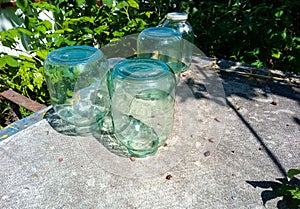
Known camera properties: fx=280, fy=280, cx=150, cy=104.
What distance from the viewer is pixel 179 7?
4402 mm

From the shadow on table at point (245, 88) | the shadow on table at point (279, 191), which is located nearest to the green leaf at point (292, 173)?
the shadow on table at point (279, 191)

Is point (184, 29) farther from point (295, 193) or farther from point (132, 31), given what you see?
point (295, 193)

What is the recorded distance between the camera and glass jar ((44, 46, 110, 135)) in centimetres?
221

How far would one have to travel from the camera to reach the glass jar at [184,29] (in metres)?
3.24

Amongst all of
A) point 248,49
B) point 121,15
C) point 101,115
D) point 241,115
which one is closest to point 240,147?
point 241,115

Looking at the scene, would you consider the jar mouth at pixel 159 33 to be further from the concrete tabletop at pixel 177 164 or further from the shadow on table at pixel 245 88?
the concrete tabletop at pixel 177 164

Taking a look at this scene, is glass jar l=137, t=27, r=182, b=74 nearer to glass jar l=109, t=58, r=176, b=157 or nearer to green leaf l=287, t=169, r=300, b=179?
glass jar l=109, t=58, r=176, b=157

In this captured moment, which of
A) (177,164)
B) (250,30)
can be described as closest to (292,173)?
(177,164)

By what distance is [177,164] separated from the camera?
206 cm

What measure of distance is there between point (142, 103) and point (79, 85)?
0.61 meters

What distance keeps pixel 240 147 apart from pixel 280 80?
126cm

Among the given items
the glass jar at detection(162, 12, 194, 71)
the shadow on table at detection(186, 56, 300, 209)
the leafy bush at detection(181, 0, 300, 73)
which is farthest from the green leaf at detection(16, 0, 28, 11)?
the leafy bush at detection(181, 0, 300, 73)

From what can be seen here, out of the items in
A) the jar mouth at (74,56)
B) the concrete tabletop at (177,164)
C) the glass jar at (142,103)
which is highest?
the jar mouth at (74,56)

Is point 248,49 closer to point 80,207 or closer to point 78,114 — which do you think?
point 78,114
